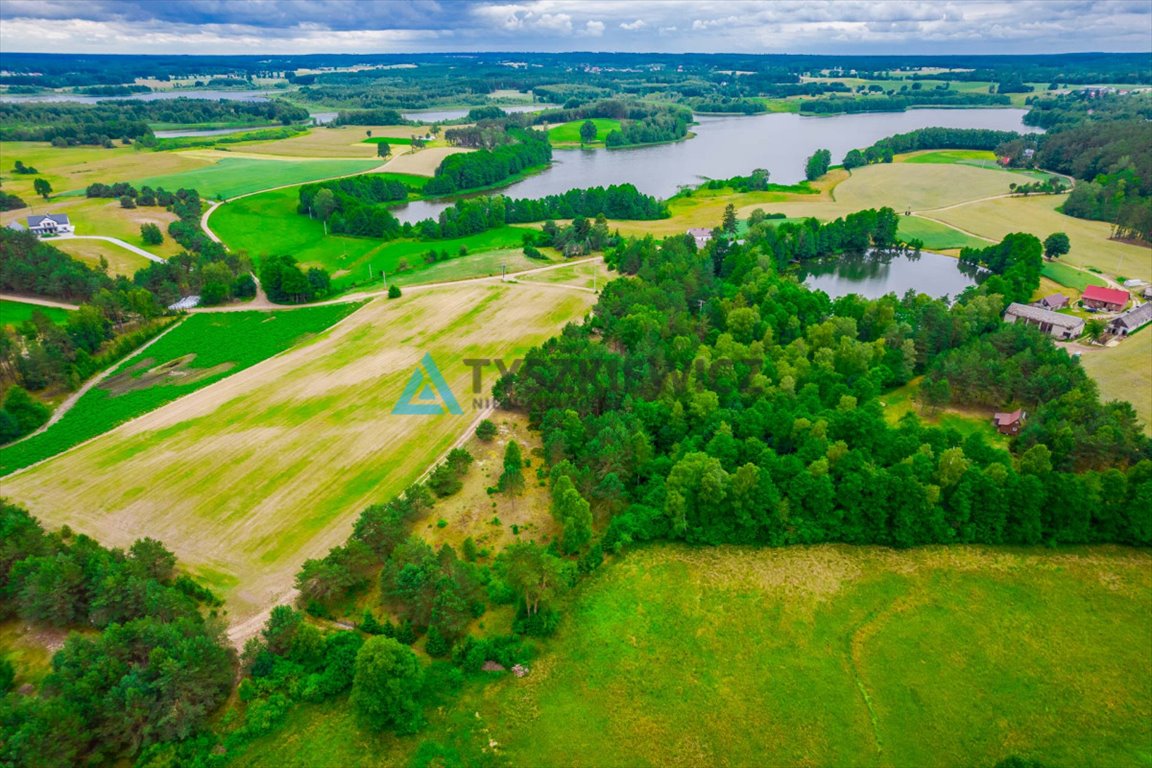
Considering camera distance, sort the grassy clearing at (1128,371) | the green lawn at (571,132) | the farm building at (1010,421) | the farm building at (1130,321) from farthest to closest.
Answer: the green lawn at (571,132) → the farm building at (1130,321) → the grassy clearing at (1128,371) → the farm building at (1010,421)

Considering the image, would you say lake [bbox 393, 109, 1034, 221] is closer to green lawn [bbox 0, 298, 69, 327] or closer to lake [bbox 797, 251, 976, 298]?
lake [bbox 797, 251, 976, 298]

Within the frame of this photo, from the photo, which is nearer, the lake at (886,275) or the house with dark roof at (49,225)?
the lake at (886,275)

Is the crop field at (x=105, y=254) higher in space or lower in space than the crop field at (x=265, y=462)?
higher

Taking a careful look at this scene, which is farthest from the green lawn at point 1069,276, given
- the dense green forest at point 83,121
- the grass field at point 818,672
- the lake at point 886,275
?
the dense green forest at point 83,121

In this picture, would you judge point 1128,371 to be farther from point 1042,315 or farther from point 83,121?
point 83,121

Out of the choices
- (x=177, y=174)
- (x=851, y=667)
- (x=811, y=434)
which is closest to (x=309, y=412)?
(x=811, y=434)

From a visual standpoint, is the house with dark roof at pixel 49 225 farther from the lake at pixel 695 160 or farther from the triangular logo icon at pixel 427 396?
the triangular logo icon at pixel 427 396
